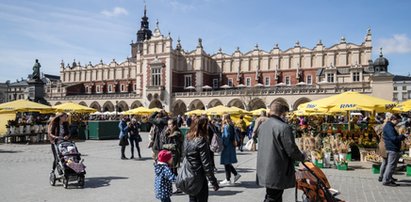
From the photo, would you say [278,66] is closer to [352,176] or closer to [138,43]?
[138,43]

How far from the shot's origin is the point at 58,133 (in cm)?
837

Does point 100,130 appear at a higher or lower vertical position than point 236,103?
lower

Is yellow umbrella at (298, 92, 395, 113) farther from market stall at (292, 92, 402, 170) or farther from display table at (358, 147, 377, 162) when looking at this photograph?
display table at (358, 147, 377, 162)

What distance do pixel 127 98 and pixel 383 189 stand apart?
50.4m

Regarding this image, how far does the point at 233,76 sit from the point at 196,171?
52141 millimetres

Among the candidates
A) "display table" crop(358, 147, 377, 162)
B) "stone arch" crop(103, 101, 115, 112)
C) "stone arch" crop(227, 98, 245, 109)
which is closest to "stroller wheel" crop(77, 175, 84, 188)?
"display table" crop(358, 147, 377, 162)

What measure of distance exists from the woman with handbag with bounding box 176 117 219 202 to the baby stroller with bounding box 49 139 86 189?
3.76 m

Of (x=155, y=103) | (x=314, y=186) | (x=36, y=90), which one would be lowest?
(x=314, y=186)

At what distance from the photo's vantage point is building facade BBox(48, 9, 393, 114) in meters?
45.1

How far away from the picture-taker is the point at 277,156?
431 cm

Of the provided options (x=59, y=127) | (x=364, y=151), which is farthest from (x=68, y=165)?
(x=364, y=151)

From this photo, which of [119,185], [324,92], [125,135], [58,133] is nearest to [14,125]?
[125,135]

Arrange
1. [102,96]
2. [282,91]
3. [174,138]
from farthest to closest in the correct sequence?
[102,96] < [282,91] < [174,138]

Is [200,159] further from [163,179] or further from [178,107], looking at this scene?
[178,107]
